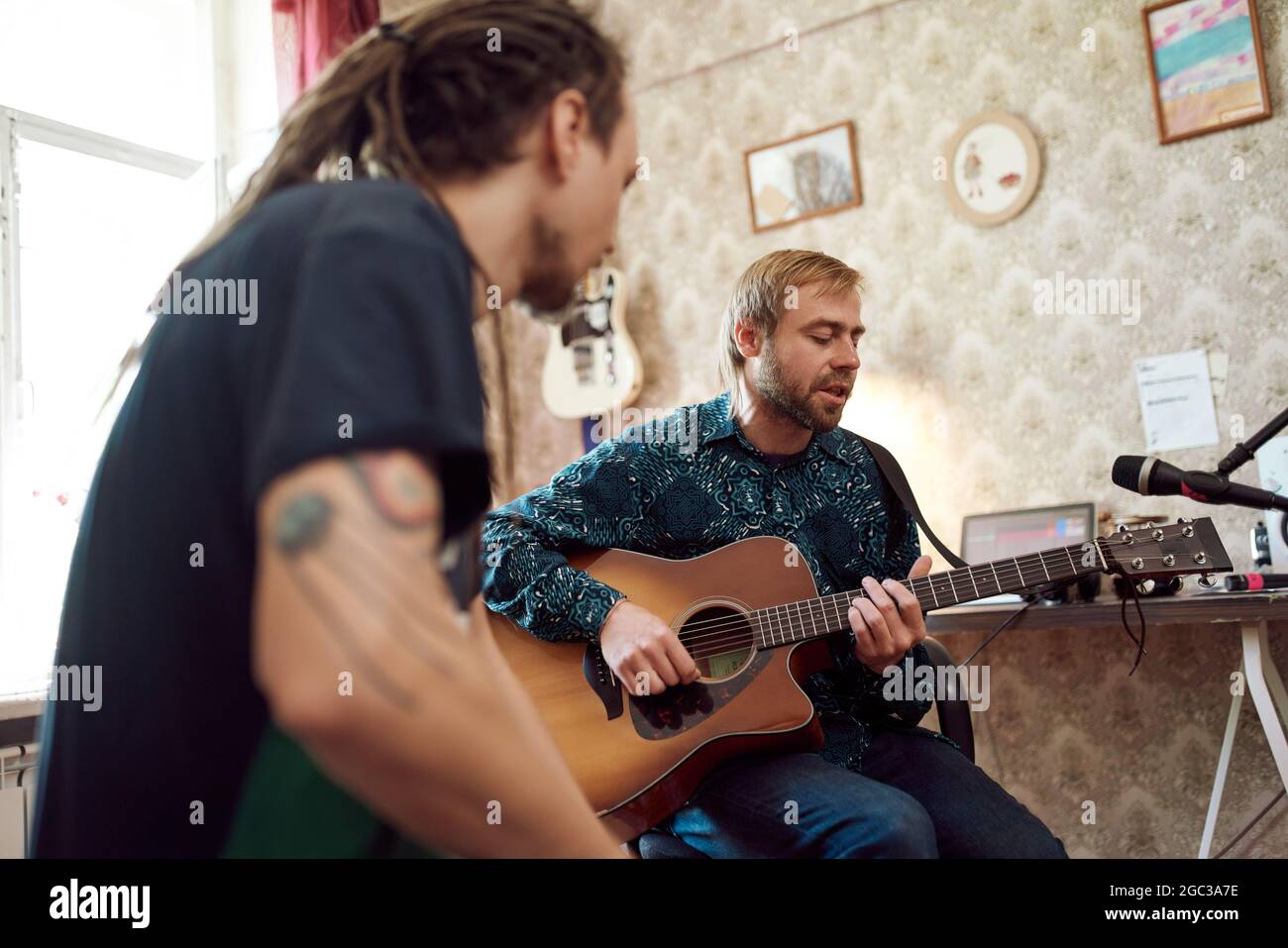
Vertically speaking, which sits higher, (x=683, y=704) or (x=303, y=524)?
(x=303, y=524)

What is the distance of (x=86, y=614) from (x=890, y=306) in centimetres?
260

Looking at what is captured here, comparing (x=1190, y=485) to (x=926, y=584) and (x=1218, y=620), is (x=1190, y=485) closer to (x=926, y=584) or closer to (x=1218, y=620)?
(x=926, y=584)

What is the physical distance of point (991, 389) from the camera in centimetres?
268

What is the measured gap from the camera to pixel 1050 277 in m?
2.60

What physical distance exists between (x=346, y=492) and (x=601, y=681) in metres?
1.17

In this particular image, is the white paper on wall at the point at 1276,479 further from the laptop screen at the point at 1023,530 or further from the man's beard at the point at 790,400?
the man's beard at the point at 790,400

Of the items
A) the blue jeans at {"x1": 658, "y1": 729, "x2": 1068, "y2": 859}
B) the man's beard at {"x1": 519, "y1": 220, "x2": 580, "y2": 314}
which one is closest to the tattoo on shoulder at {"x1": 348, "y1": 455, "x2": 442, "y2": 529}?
the man's beard at {"x1": 519, "y1": 220, "x2": 580, "y2": 314}

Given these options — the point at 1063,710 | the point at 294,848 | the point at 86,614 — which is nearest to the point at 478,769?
the point at 294,848

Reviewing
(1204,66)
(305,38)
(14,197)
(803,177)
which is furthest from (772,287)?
(14,197)

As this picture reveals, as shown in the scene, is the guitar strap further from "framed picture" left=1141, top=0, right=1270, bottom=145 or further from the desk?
"framed picture" left=1141, top=0, right=1270, bottom=145

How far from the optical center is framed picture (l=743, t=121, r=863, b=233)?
289 cm

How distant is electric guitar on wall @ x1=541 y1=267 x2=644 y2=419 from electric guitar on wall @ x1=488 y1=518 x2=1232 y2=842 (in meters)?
1.67

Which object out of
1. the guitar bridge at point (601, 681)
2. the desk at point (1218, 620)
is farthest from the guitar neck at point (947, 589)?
the desk at point (1218, 620)
